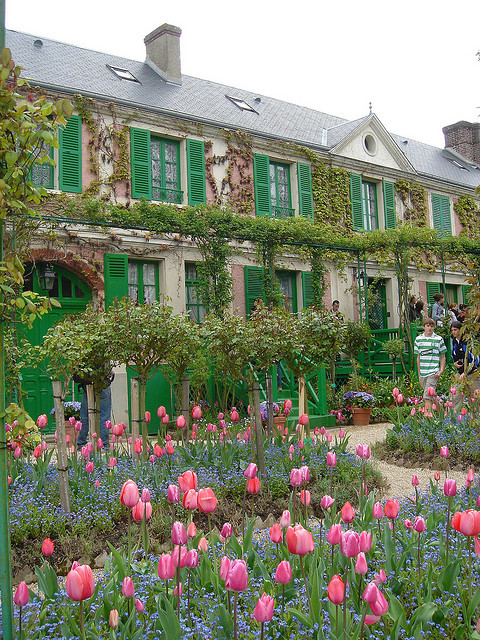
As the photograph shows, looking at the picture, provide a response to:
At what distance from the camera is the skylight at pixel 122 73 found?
49.4 feet

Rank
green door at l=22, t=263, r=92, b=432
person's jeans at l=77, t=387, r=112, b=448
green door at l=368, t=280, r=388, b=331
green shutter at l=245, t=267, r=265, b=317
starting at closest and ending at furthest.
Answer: person's jeans at l=77, t=387, r=112, b=448 → green door at l=22, t=263, r=92, b=432 → green shutter at l=245, t=267, r=265, b=317 → green door at l=368, t=280, r=388, b=331

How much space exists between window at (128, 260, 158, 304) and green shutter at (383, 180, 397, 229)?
784cm

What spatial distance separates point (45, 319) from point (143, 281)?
2.48m

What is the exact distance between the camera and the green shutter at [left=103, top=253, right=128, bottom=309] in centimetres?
1256

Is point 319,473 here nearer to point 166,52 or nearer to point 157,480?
point 157,480

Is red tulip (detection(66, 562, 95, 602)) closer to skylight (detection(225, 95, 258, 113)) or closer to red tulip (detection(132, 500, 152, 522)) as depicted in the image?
red tulip (detection(132, 500, 152, 522))

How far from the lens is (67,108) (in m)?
2.46

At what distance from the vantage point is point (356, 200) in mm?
17578

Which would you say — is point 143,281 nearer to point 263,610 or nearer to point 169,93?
point 169,93

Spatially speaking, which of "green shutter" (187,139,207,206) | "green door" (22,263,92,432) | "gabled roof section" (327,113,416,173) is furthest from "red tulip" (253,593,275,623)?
"gabled roof section" (327,113,416,173)

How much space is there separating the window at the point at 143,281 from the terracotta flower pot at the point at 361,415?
470cm

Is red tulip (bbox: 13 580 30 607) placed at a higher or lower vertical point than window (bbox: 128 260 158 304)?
lower

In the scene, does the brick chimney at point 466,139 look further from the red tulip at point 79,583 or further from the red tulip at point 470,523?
the red tulip at point 79,583

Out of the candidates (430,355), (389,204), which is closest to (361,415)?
(430,355)
